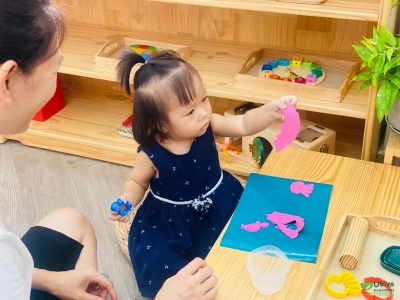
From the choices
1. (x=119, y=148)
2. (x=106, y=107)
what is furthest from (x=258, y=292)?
(x=106, y=107)

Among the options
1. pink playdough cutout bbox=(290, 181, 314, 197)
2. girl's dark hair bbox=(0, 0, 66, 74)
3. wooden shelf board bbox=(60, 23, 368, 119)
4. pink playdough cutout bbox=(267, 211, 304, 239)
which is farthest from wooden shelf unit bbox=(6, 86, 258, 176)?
girl's dark hair bbox=(0, 0, 66, 74)

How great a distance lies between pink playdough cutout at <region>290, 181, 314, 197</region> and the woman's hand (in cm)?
33

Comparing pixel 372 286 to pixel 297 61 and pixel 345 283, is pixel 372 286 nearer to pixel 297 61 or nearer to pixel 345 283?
pixel 345 283

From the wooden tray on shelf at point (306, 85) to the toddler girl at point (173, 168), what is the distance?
1.03 ft

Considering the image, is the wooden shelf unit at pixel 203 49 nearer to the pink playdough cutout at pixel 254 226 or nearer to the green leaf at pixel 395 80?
the green leaf at pixel 395 80

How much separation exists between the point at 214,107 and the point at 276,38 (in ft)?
1.28

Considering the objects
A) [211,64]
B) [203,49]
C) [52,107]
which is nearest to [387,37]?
[211,64]

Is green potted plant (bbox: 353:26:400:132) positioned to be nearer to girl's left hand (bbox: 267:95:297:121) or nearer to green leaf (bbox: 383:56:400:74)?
green leaf (bbox: 383:56:400:74)

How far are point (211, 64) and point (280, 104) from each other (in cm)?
68

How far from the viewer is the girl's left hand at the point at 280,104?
46.3 inches

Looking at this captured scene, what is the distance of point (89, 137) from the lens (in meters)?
2.02

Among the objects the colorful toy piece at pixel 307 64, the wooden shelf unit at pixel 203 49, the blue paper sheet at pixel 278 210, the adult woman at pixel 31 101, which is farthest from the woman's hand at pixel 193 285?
the colorful toy piece at pixel 307 64

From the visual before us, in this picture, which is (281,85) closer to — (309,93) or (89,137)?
(309,93)

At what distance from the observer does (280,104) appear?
3.89ft
